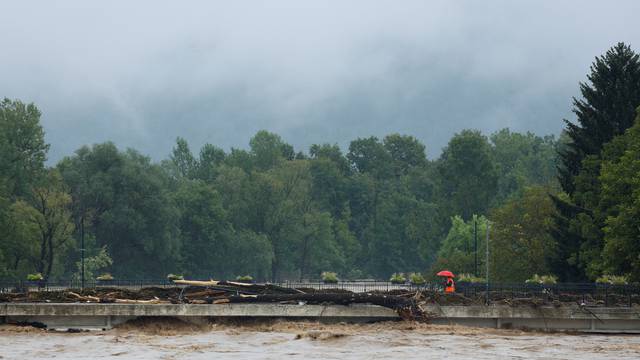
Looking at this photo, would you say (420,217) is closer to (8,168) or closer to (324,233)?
(324,233)

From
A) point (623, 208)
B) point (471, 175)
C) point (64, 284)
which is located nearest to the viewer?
point (623, 208)

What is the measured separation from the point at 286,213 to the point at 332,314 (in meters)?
121

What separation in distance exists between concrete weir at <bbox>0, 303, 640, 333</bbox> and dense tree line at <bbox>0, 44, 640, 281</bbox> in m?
11.5

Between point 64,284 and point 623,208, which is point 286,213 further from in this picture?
point 623,208

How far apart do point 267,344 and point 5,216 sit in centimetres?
7127

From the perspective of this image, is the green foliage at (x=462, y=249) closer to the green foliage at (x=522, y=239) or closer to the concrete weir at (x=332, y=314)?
the green foliage at (x=522, y=239)

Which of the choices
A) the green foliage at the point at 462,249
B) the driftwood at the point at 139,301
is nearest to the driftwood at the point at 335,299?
the driftwood at the point at 139,301

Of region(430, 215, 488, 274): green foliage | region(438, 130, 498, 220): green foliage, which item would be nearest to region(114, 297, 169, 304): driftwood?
region(430, 215, 488, 274): green foliage

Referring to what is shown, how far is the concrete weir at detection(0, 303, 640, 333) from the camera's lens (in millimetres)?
58281

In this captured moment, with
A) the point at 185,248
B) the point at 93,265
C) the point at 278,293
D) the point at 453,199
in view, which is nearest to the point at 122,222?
the point at 93,265

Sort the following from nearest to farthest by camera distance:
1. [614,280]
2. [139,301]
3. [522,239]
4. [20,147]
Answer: [139,301] < [614,280] < [522,239] < [20,147]

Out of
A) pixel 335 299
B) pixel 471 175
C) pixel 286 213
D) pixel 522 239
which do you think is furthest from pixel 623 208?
pixel 471 175

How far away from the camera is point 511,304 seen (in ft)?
200

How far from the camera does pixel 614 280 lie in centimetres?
7081
